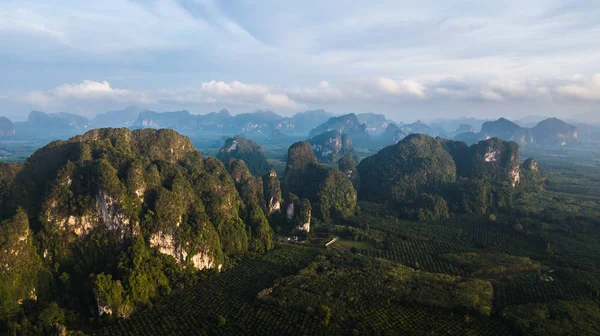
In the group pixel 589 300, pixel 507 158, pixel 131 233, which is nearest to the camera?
pixel 589 300

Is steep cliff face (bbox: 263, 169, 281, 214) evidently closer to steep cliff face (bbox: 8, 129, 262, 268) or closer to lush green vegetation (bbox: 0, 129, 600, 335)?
lush green vegetation (bbox: 0, 129, 600, 335)

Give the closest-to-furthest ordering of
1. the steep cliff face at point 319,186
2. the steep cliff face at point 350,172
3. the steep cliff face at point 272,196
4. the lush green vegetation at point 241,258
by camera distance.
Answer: the lush green vegetation at point 241,258 < the steep cliff face at point 272,196 < the steep cliff face at point 319,186 < the steep cliff face at point 350,172

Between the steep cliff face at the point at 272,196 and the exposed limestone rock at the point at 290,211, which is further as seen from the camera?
the steep cliff face at the point at 272,196

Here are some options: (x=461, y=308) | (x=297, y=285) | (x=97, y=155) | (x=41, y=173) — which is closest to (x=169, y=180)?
(x=97, y=155)

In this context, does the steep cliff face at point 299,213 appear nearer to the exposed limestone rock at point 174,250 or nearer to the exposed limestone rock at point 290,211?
the exposed limestone rock at point 290,211

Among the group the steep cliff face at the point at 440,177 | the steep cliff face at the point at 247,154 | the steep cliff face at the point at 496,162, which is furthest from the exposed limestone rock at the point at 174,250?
the steep cliff face at the point at 496,162

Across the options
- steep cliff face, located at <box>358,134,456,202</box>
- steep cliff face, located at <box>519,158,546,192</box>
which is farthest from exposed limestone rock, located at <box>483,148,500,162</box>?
steep cliff face, located at <box>358,134,456,202</box>

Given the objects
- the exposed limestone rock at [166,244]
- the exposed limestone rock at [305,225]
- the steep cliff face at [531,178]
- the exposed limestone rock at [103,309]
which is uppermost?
the steep cliff face at [531,178]

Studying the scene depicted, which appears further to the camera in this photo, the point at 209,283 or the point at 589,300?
the point at 209,283

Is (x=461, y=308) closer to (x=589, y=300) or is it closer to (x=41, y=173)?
(x=589, y=300)

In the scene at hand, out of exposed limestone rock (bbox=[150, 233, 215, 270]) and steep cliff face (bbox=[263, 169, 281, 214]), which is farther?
steep cliff face (bbox=[263, 169, 281, 214])

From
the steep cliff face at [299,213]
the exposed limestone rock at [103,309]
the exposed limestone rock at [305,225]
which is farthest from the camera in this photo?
the steep cliff face at [299,213]
